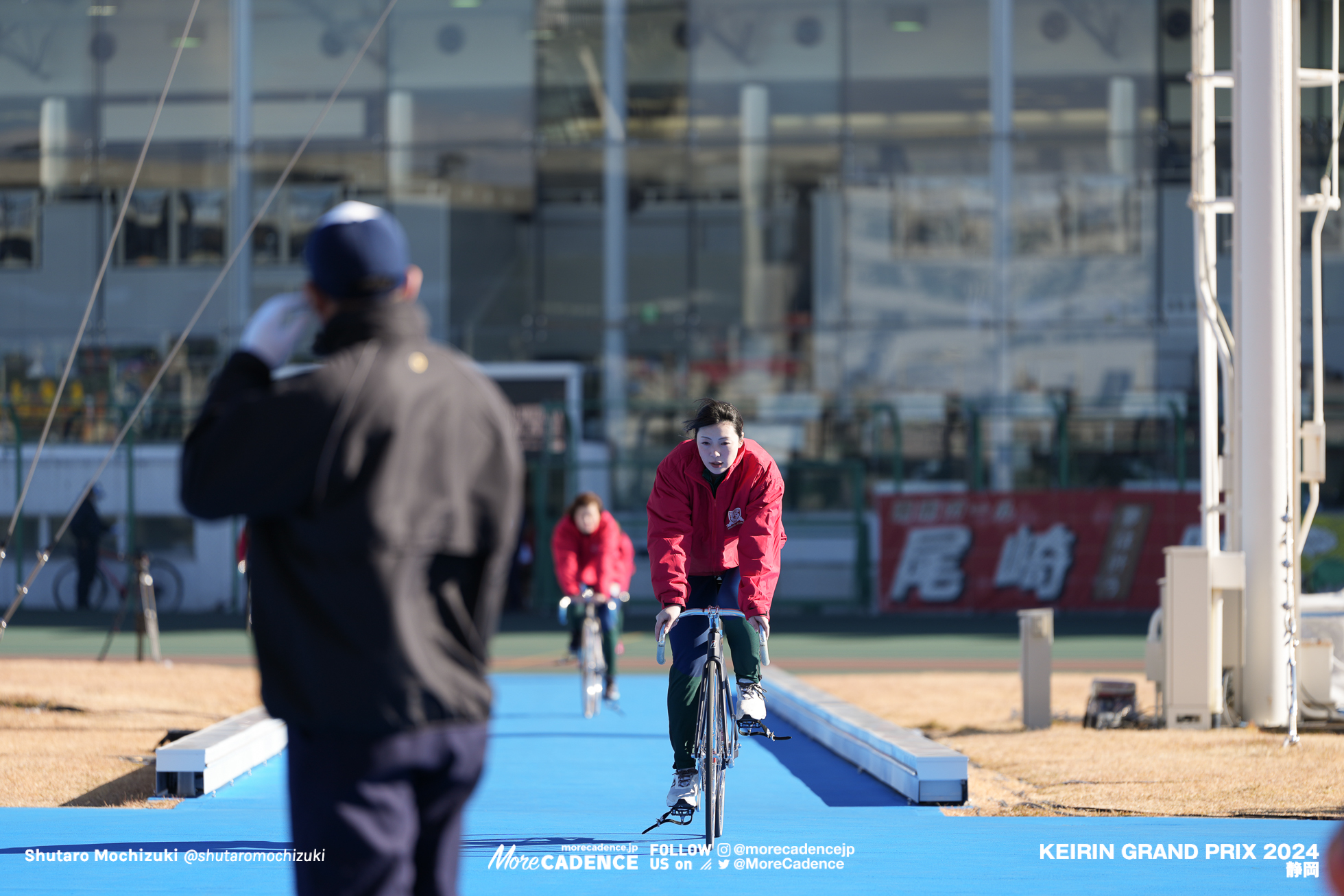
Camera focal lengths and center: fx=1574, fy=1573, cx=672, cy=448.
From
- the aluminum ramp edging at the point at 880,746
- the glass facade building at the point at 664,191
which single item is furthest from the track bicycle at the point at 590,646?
the glass facade building at the point at 664,191

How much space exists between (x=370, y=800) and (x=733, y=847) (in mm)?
4040

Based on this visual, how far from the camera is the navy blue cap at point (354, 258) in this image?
328 cm

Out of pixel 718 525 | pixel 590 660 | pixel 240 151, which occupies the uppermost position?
pixel 240 151

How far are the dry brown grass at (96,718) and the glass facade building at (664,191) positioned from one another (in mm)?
13694

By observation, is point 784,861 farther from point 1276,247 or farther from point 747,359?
point 747,359

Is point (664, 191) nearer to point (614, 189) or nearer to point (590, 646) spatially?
point (614, 189)

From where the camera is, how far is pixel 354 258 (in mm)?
3283

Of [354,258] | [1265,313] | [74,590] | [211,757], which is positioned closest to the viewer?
[354,258]

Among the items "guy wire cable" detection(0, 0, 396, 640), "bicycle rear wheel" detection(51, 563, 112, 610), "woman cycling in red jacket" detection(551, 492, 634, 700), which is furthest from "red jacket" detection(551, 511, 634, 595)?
"bicycle rear wheel" detection(51, 563, 112, 610)

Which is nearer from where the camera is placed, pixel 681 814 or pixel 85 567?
pixel 681 814

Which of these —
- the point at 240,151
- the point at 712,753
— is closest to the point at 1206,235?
the point at 712,753

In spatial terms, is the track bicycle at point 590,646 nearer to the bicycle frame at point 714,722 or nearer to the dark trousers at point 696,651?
the dark trousers at point 696,651

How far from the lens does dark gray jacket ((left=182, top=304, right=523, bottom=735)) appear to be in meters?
3.11

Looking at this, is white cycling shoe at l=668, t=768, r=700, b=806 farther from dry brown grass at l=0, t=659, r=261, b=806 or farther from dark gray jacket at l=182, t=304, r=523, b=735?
dark gray jacket at l=182, t=304, r=523, b=735
